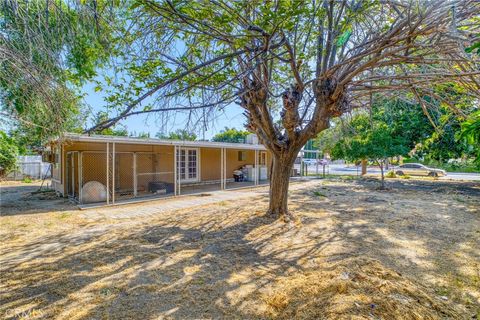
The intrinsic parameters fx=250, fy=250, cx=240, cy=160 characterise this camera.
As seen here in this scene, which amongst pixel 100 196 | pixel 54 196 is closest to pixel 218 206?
pixel 100 196

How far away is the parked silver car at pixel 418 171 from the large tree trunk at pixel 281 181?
780 inches

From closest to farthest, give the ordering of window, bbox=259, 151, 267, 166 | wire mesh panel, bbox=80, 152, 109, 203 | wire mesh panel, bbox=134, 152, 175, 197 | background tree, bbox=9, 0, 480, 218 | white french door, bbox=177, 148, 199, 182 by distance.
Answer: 1. background tree, bbox=9, 0, 480, 218
2. wire mesh panel, bbox=80, 152, 109, 203
3. wire mesh panel, bbox=134, 152, 175, 197
4. white french door, bbox=177, 148, 199, 182
5. window, bbox=259, 151, 267, 166

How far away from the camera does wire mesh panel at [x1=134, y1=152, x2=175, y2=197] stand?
438 inches

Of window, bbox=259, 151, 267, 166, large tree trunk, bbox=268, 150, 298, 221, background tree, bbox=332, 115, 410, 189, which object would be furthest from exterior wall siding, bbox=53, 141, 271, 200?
background tree, bbox=332, 115, 410, 189

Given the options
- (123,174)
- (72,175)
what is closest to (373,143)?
(123,174)

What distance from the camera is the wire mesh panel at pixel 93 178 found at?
28.5ft

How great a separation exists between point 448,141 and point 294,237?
14.3 m

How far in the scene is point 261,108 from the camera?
6016 millimetres

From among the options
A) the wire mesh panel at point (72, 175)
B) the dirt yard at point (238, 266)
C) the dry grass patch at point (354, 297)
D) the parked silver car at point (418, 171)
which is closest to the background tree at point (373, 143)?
the dirt yard at point (238, 266)

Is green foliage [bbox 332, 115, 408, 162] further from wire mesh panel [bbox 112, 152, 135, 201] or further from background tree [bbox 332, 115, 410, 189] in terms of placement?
wire mesh panel [bbox 112, 152, 135, 201]

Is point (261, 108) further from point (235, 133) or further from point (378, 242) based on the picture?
point (235, 133)

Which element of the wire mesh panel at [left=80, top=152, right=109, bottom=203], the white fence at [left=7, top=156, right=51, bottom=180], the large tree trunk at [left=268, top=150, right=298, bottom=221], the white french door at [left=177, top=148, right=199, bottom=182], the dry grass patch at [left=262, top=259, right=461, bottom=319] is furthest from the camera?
the white fence at [left=7, top=156, right=51, bottom=180]

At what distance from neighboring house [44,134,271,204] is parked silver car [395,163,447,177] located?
1481cm

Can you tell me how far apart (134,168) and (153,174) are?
1501mm
